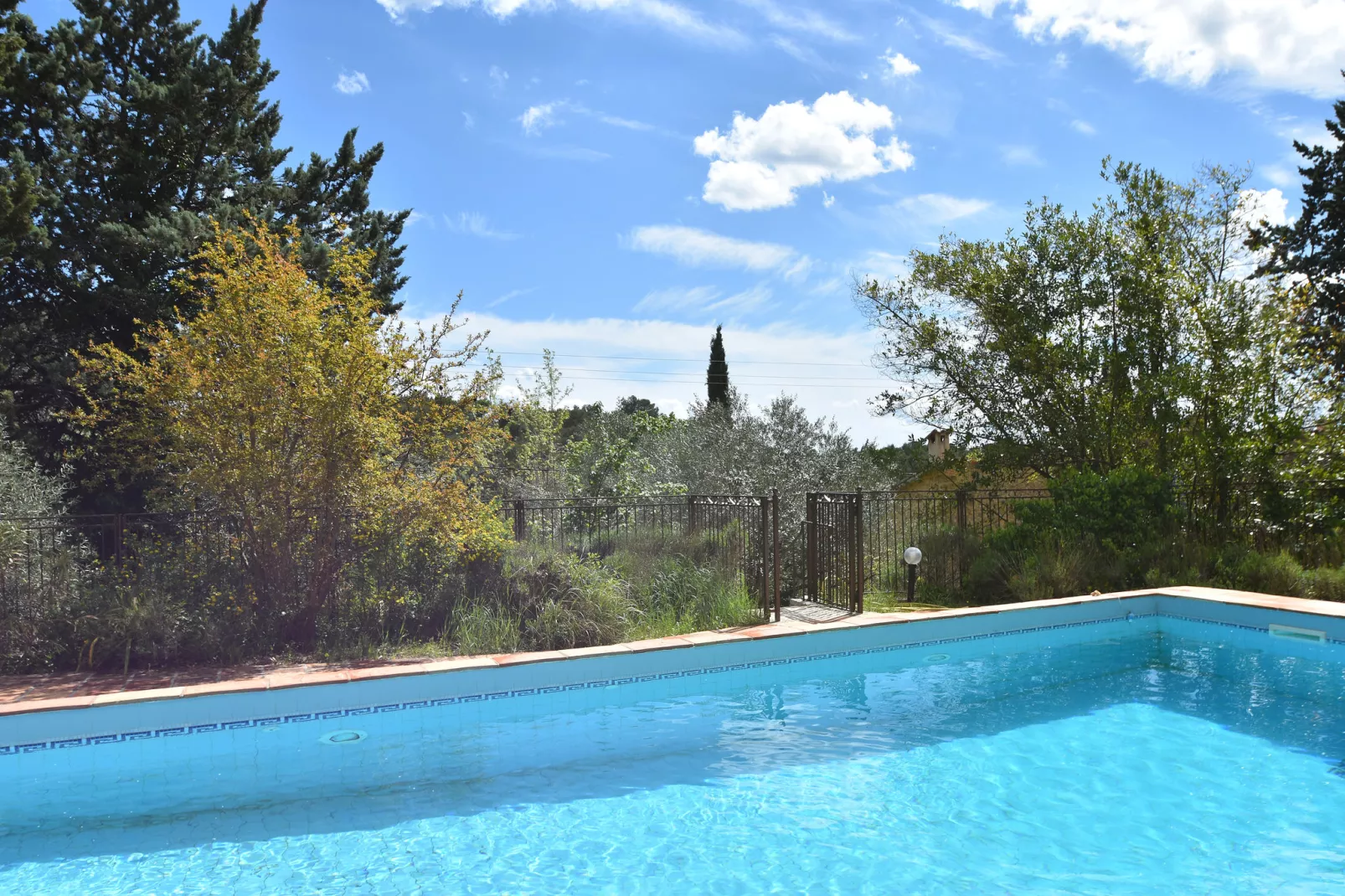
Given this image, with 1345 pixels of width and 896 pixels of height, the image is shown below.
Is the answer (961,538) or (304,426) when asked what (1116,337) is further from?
(304,426)

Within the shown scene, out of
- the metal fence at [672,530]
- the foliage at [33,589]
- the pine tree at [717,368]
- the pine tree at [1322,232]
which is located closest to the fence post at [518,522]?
the metal fence at [672,530]

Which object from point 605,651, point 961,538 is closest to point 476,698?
point 605,651

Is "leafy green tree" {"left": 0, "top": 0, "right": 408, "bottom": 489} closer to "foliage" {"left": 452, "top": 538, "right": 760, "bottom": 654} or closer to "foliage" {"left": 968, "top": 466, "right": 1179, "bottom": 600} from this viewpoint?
"foliage" {"left": 452, "top": 538, "right": 760, "bottom": 654}

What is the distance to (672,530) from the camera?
8.93 meters

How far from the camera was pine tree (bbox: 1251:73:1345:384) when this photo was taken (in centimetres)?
1395

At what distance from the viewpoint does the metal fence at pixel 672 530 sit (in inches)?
324

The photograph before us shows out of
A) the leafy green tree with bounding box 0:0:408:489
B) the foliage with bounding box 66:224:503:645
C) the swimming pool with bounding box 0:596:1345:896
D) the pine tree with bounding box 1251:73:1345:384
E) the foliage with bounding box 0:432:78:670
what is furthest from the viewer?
the pine tree with bounding box 1251:73:1345:384

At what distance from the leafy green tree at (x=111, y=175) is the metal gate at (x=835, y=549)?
641 cm

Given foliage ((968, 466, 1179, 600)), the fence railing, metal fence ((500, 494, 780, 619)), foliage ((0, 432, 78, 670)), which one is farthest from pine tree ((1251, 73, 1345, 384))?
foliage ((0, 432, 78, 670))

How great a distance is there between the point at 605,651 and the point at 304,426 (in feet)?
9.64

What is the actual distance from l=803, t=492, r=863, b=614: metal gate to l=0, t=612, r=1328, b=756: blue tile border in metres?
0.92

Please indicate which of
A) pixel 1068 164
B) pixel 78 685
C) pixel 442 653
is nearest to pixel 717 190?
pixel 1068 164

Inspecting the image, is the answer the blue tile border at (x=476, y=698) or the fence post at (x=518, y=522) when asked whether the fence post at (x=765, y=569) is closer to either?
the blue tile border at (x=476, y=698)

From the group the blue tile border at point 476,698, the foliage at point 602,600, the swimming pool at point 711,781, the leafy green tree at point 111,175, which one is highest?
the leafy green tree at point 111,175
